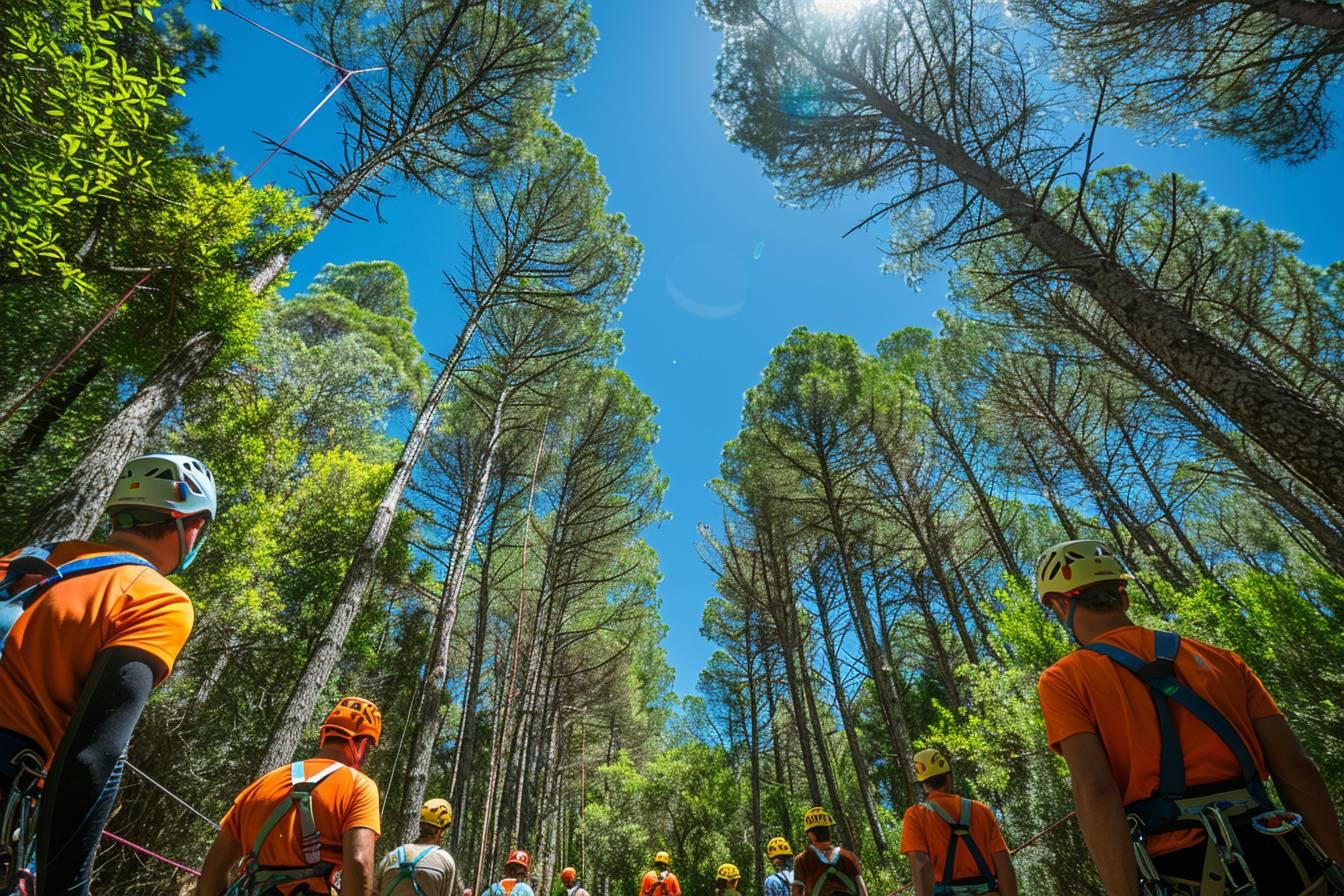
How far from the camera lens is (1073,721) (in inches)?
55.2

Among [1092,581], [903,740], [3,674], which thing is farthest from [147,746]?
[1092,581]

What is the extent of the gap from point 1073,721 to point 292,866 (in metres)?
2.73

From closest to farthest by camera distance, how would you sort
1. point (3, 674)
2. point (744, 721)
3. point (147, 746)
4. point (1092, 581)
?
point (3, 674) < point (1092, 581) < point (147, 746) < point (744, 721)

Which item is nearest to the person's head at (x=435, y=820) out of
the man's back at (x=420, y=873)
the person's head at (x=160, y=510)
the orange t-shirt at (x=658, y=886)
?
the man's back at (x=420, y=873)

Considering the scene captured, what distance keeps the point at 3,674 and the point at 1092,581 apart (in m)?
2.80

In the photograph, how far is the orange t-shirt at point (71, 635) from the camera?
1.10 metres

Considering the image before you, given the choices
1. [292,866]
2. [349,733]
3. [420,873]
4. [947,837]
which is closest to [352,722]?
[349,733]

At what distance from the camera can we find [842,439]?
1152 centimetres

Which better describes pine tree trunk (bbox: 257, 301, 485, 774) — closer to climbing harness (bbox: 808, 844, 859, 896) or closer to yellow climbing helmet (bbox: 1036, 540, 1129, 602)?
climbing harness (bbox: 808, 844, 859, 896)

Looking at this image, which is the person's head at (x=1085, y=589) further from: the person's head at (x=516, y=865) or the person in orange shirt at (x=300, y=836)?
the person's head at (x=516, y=865)

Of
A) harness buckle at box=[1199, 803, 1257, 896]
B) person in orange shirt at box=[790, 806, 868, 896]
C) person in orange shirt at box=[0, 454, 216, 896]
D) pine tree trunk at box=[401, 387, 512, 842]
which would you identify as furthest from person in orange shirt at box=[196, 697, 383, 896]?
pine tree trunk at box=[401, 387, 512, 842]

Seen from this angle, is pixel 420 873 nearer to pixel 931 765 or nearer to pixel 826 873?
pixel 826 873

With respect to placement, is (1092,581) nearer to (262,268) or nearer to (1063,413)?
(262,268)

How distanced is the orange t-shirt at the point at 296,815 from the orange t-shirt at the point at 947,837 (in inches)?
108
